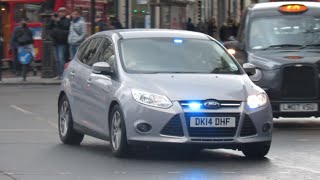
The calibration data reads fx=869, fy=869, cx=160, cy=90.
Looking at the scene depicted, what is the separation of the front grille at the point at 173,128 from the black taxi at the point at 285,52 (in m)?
4.42

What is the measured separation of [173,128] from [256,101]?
43.8 inches

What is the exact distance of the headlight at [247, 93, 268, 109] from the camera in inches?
404

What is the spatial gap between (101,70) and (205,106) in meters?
1.54

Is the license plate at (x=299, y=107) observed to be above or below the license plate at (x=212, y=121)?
below

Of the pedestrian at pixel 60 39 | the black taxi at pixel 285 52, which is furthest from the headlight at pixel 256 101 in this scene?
the pedestrian at pixel 60 39

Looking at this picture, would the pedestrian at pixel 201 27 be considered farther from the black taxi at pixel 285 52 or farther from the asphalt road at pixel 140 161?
the asphalt road at pixel 140 161

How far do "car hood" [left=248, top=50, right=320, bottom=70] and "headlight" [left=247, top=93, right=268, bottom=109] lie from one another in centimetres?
364

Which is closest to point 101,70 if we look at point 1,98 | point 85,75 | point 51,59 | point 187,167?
point 85,75

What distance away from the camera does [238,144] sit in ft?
33.4

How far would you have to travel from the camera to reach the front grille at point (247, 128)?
401 inches

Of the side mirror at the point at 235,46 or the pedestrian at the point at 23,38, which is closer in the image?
the side mirror at the point at 235,46

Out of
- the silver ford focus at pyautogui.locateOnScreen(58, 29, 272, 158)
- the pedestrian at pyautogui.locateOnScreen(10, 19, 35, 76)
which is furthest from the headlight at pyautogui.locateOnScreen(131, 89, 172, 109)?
the pedestrian at pyautogui.locateOnScreen(10, 19, 35, 76)

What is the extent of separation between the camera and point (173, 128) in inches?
393

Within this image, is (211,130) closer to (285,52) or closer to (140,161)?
(140,161)
